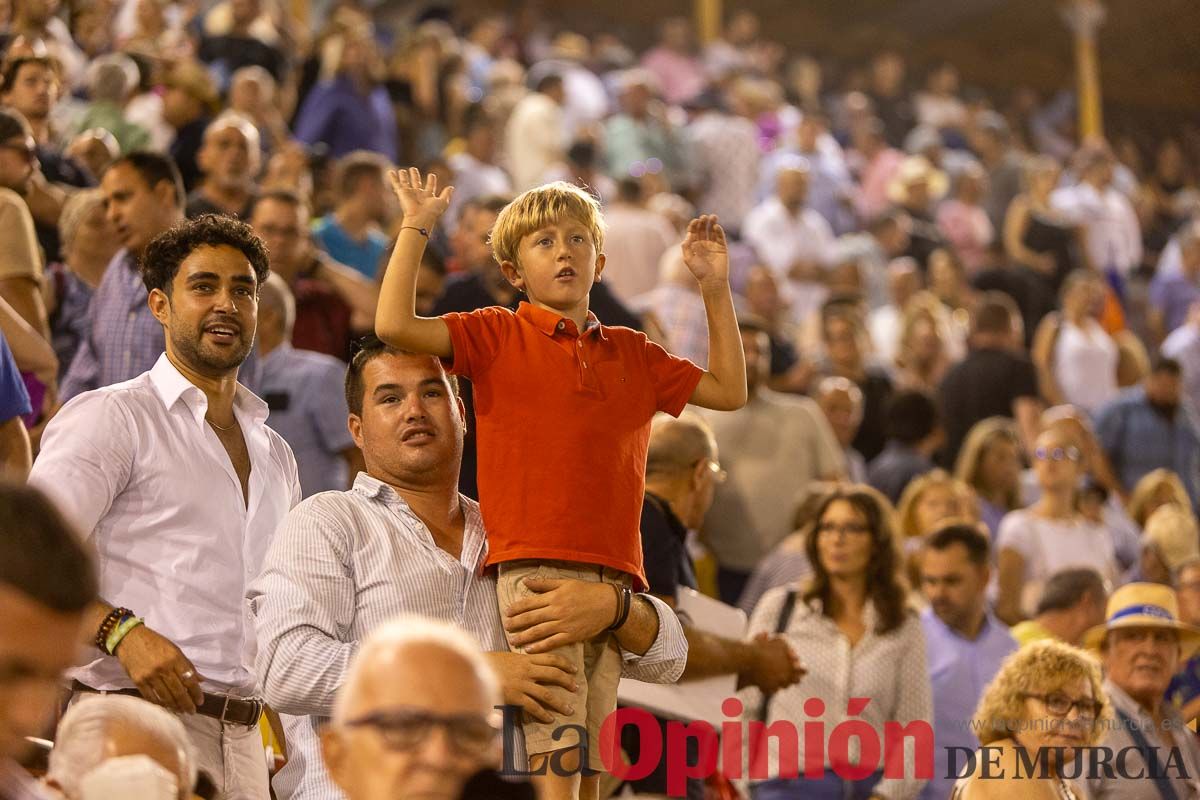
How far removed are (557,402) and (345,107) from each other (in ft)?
28.0

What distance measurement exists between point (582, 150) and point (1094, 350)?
161 inches

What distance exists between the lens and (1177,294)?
16875 millimetres

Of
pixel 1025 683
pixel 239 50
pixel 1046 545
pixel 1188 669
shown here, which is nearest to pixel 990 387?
pixel 1046 545

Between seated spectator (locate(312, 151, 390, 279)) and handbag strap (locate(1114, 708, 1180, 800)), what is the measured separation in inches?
169

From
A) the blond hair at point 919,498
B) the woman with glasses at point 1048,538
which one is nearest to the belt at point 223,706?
the blond hair at point 919,498

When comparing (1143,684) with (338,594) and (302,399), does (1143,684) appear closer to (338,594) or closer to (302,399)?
(302,399)

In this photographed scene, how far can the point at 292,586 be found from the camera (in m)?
3.80

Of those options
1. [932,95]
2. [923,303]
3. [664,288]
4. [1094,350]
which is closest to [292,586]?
[664,288]

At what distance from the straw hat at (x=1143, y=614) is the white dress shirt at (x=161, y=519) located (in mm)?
3801

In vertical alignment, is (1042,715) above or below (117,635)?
above

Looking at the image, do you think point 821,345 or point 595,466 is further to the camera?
point 821,345

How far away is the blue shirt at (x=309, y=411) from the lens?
6.40 m

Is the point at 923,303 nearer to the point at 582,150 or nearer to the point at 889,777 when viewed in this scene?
the point at 582,150

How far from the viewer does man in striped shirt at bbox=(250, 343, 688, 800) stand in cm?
377
